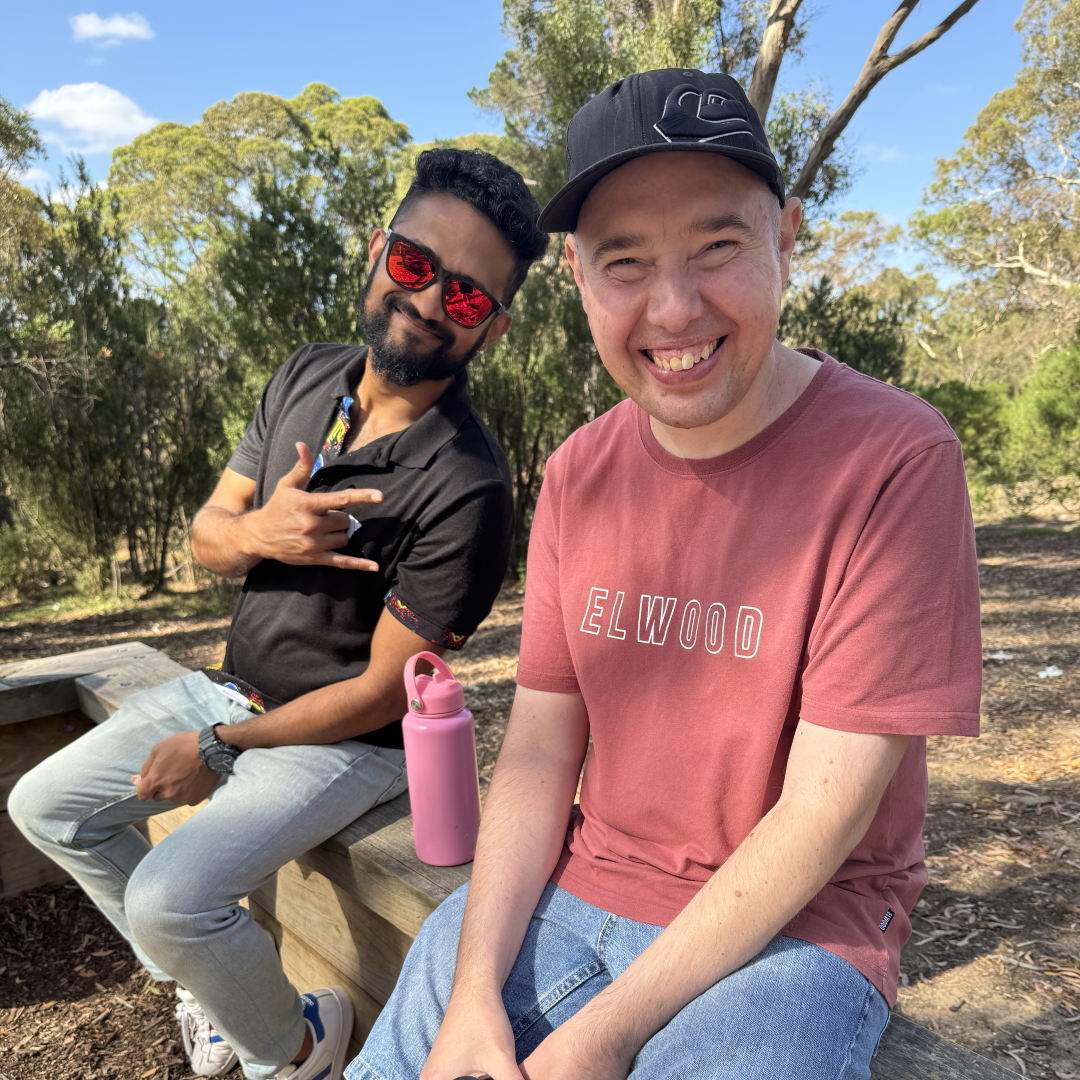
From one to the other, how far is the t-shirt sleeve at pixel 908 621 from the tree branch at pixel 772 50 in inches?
260

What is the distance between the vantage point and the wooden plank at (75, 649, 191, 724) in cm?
285

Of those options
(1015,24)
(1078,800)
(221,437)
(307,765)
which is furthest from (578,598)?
(1015,24)

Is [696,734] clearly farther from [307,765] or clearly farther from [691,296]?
[307,765]

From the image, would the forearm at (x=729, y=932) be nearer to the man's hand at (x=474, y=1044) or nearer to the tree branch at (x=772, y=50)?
the man's hand at (x=474, y=1044)

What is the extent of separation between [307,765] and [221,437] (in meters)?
9.78

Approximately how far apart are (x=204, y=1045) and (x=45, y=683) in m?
1.45

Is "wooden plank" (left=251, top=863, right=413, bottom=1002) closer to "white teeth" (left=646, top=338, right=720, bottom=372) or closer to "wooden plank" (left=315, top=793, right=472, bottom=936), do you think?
"wooden plank" (left=315, top=793, right=472, bottom=936)

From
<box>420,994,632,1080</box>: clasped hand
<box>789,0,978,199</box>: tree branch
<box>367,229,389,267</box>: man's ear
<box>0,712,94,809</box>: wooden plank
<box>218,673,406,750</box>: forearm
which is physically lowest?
<box>0,712,94,809</box>: wooden plank

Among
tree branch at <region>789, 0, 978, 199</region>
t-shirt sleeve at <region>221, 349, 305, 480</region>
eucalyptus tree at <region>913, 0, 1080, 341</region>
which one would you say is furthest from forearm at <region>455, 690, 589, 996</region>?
eucalyptus tree at <region>913, 0, 1080, 341</region>

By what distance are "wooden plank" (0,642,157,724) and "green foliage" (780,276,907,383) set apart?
9.98 metres

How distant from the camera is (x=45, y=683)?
9.91ft

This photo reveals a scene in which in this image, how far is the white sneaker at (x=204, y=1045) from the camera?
2213 mm

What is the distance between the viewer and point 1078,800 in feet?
12.2

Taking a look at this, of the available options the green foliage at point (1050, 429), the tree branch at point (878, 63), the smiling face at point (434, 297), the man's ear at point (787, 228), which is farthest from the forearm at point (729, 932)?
the green foliage at point (1050, 429)
